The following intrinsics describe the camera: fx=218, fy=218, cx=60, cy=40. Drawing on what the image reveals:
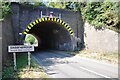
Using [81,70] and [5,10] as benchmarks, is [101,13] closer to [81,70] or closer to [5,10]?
[5,10]

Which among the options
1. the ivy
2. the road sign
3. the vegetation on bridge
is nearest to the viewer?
the road sign

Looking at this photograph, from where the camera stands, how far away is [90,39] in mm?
25031

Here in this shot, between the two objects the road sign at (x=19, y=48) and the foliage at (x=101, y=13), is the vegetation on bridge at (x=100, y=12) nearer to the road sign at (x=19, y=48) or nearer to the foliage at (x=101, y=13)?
the foliage at (x=101, y=13)

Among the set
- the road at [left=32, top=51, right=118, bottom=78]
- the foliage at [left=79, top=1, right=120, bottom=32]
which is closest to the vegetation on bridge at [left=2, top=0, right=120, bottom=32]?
the foliage at [left=79, top=1, right=120, bottom=32]

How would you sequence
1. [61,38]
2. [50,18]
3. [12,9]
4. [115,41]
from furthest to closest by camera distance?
[61,38] < [50,18] < [12,9] < [115,41]

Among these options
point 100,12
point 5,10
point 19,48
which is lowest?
point 19,48

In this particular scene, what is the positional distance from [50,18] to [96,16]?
539cm

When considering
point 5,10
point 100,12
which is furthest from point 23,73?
point 100,12

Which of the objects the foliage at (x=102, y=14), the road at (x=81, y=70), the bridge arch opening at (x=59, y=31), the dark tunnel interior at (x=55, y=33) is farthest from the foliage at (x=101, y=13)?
the road at (x=81, y=70)

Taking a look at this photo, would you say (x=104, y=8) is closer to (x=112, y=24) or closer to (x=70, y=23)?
(x=112, y=24)

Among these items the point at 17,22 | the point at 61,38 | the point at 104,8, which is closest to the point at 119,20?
the point at 104,8

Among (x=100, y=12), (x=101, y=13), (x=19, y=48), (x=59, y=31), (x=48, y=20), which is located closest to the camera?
(x=19, y=48)

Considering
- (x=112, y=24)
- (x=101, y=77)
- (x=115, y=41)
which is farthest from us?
(x=112, y=24)

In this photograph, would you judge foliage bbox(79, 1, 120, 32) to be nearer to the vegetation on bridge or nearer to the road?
the vegetation on bridge
